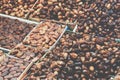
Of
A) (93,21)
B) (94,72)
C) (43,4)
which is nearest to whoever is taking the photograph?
(94,72)

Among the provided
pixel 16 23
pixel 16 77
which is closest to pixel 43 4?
pixel 16 23

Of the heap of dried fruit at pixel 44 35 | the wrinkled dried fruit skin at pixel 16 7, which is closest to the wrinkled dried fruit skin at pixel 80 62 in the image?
the heap of dried fruit at pixel 44 35

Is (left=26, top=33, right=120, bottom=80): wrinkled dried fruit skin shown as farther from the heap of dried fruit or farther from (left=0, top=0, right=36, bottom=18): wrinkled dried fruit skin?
(left=0, top=0, right=36, bottom=18): wrinkled dried fruit skin

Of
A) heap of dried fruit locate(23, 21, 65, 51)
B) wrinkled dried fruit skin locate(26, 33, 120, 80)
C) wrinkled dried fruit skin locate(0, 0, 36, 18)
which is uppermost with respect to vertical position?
wrinkled dried fruit skin locate(0, 0, 36, 18)

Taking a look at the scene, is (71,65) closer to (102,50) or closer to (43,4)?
(102,50)

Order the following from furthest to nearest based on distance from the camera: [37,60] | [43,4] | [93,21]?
[43,4]
[93,21]
[37,60]

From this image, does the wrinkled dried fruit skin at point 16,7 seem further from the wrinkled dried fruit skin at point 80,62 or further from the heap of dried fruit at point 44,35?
the wrinkled dried fruit skin at point 80,62

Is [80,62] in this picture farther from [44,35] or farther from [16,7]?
[16,7]

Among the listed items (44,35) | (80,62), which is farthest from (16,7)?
(80,62)

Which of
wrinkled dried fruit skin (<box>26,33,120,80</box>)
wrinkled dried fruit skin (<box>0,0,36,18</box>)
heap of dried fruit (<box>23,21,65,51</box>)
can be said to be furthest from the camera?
wrinkled dried fruit skin (<box>0,0,36,18</box>)

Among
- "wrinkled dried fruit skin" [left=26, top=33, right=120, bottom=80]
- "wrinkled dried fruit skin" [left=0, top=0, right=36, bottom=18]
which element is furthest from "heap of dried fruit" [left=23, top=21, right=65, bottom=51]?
"wrinkled dried fruit skin" [left=0, top=0, right=36, bottom=18]

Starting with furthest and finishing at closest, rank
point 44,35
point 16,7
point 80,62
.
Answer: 1. point 16,7
2. point 44,35
3. point 80,62
